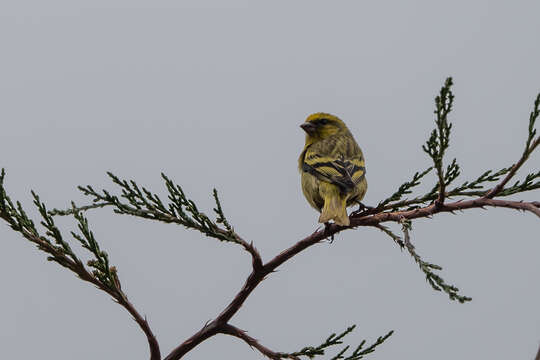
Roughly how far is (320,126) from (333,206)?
2901 millimetres

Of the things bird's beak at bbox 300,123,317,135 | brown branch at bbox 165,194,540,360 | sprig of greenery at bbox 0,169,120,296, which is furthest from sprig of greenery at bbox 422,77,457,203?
bird's beak at bbox 300,123,317,135

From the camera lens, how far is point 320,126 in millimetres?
7770

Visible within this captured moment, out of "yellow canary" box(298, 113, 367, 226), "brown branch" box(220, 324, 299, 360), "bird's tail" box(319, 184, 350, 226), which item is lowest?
"brown branch" box(220, 324, 299, 360)

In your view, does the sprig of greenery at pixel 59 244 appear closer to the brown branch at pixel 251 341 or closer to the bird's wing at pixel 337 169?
the brown branch at pixel 251 341

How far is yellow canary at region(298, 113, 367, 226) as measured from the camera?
5198mm

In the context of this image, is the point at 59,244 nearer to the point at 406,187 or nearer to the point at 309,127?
the point at 406,187

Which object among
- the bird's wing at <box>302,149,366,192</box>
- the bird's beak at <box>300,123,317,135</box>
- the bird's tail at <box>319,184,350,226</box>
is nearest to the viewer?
the bird's tail at <box>319,184,350,226</box>


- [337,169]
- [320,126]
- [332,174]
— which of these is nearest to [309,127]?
[320,126]

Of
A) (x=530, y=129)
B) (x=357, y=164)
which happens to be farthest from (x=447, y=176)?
(x=357, y=164)

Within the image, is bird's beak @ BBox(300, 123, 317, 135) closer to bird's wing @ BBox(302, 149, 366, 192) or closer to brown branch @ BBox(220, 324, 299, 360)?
bird's wing @ BBox(302, 149, 366, 192)

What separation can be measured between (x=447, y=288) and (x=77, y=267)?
1931 millimetres

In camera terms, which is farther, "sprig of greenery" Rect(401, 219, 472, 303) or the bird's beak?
the bird's beak

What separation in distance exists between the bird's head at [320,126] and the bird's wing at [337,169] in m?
1.10

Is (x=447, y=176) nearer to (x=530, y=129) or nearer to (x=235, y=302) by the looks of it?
(x=530, y=129)
